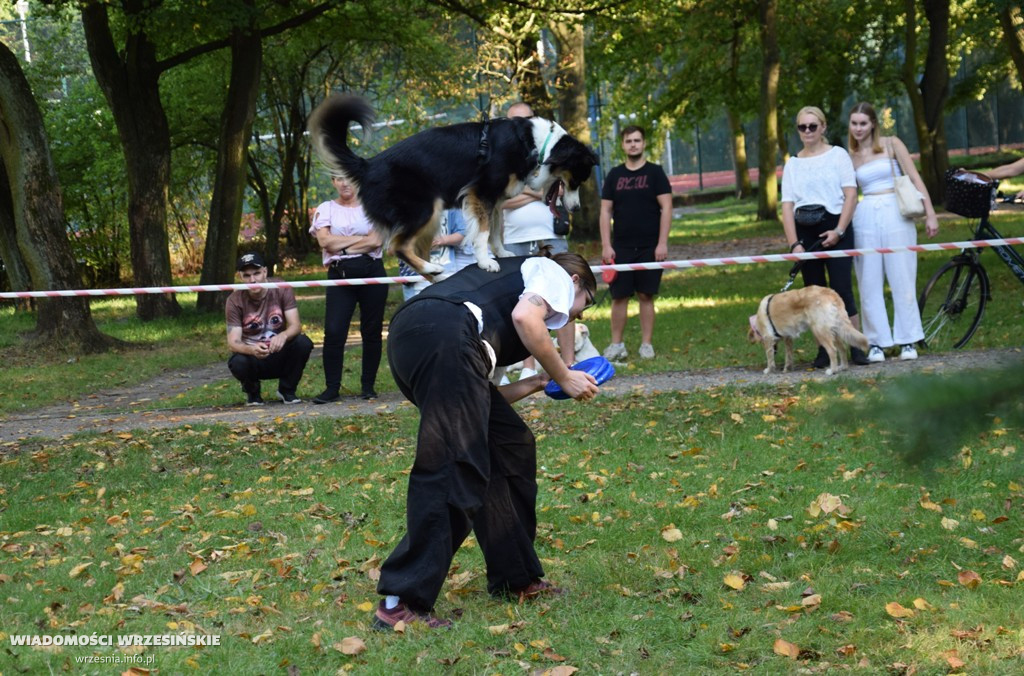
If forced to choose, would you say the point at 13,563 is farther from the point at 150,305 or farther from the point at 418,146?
the point at 150,305

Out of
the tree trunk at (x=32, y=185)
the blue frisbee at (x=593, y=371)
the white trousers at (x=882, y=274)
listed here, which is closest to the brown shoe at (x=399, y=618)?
the blue frisbee at (x=593, y=371)

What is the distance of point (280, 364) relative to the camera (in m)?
10.1

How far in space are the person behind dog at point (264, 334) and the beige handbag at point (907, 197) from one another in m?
5.20

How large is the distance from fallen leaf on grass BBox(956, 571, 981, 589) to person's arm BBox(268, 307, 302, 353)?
6517 mm

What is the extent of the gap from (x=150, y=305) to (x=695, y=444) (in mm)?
13102

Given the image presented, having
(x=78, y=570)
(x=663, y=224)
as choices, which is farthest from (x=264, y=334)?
(x=78, y=570)

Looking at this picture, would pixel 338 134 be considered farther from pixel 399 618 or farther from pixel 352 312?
pixel 352 312

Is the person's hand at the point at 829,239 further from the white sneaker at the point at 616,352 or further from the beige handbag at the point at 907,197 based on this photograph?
the white sneaker at the point at 616,352

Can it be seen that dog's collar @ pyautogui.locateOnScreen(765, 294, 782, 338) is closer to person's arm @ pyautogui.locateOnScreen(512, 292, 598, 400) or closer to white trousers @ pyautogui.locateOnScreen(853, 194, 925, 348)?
white trousers @ pyautogui.locateOnScreen(853, 194, 925, 348)

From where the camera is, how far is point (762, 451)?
7043 millimetres

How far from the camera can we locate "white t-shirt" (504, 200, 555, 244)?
9.02 meters

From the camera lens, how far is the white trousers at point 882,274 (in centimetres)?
966

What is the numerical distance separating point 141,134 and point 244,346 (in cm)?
841

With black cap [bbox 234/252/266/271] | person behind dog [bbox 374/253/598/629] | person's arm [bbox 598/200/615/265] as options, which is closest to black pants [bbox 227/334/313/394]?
black cap [bbox 234/252/266/271]
